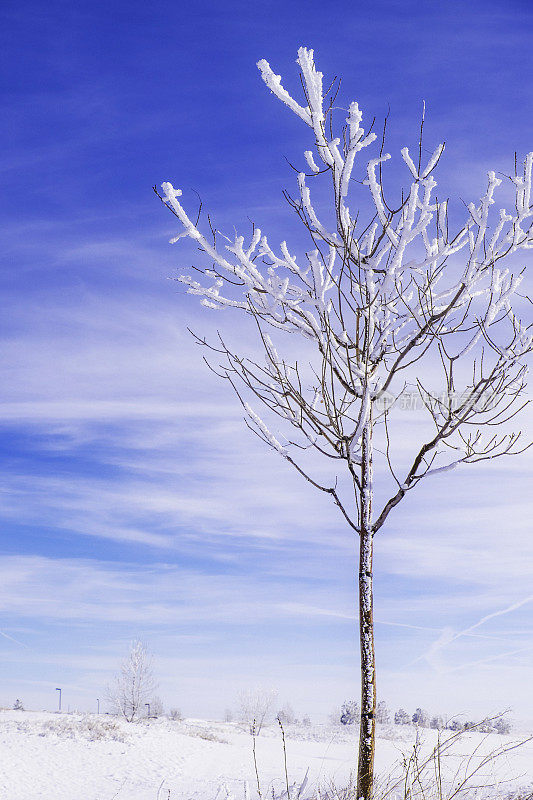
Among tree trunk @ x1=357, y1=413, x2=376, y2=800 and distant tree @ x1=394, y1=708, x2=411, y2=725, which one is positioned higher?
tree trunk @ x1=357, y1=413, x2=376, y2=800

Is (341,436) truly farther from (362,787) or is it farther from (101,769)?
(101,769)

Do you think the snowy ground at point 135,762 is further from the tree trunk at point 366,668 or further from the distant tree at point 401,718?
the distant tree at point 401,718

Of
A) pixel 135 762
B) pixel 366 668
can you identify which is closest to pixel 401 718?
pixel 135 762

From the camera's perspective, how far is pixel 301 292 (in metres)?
3.88

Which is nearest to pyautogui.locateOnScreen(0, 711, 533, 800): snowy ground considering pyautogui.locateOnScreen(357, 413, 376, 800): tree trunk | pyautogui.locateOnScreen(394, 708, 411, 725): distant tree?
pyautogui.locateOnScreen(357, 413, 376, 800): tree trunk

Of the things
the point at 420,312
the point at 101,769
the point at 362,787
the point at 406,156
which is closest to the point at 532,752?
the point at 101,769

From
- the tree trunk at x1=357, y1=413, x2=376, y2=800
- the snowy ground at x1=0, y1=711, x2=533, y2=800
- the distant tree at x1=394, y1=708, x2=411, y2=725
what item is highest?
the tree trunk at x1=357, y1=413, x2=376, y2=800

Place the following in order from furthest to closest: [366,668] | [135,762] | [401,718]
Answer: [401,718]
[135,762]
[366,668]

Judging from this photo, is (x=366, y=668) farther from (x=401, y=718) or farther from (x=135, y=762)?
(x=401, y=718)

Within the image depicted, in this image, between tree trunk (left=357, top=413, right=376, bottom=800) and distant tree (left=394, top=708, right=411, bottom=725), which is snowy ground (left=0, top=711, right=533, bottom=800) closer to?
tree trunk (left=357, top=413, right=376, bottom=800)

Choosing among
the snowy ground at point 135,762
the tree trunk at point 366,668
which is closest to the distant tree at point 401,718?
the snowy ground at point 135,762

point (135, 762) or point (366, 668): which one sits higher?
point (366, 668)

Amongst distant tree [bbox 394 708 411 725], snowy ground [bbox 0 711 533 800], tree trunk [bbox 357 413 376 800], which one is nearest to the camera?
tree trunk [bbox 357 413 376 800]

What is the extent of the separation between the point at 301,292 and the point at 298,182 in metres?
0.64
